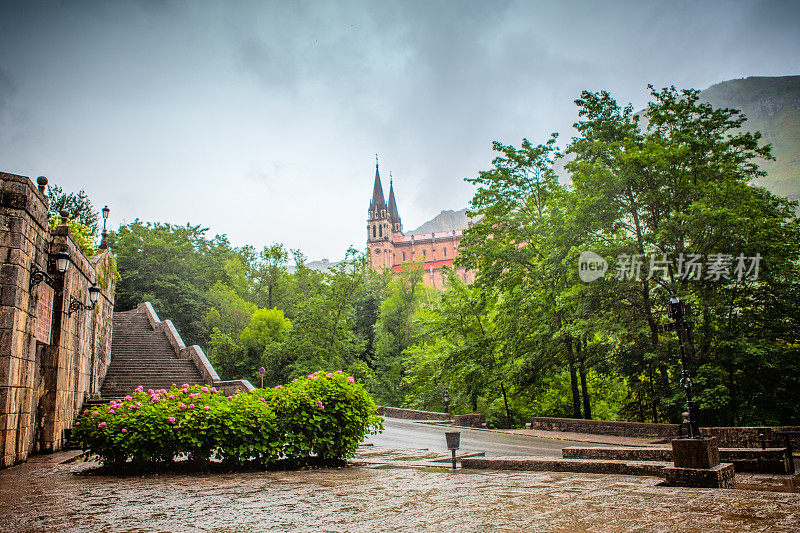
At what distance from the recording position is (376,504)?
643 cm

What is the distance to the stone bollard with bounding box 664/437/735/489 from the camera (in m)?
7.18

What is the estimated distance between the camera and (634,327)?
2014cm

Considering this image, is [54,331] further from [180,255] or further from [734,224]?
[180,255]

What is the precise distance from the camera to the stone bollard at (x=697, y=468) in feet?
23.5

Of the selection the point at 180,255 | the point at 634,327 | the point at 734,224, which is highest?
the point at 180,255

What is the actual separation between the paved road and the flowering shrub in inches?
184

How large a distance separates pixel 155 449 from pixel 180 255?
4309cm

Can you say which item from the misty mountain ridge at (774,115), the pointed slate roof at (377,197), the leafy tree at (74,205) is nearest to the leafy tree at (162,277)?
the leafy tree at (74,205)

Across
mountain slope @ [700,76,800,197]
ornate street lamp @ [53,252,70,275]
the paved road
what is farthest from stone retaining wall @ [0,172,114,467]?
mountain slope @ [700,76,800,197]

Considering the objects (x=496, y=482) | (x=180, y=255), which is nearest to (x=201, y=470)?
(x=496, y=482)

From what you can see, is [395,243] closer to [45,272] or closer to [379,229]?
[379,229]

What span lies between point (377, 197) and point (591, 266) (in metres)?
102

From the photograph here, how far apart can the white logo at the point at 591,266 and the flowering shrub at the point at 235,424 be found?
11.9m

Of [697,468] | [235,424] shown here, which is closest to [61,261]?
[235,424]
